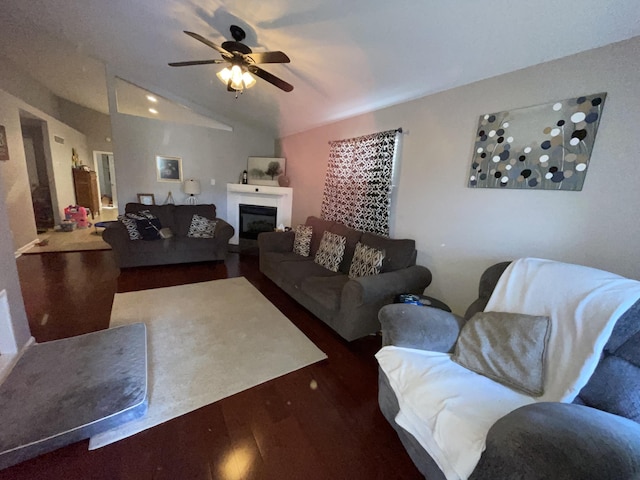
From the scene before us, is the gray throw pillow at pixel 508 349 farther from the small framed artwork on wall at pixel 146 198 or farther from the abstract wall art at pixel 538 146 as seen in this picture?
the small framed artwork on wall at pixel 146 198

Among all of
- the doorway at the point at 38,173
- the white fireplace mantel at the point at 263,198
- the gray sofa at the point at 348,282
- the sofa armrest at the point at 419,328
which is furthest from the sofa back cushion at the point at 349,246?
the doorway at the point at 38,173

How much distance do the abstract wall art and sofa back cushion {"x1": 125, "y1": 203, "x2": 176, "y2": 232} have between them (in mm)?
4354

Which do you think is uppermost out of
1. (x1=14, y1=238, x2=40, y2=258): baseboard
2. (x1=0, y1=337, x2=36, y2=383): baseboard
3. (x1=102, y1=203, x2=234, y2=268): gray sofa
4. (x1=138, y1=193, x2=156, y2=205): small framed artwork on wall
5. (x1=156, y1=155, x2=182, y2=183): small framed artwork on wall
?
(x1=156, y1=155, x2=182, y2=183): small framed artwork on wall

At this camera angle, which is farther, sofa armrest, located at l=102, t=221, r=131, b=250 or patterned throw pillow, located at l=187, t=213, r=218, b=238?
patterned throw pillow, located at l=187, t=213, r=218, b=238

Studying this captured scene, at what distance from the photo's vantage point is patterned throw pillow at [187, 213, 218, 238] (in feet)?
13.9

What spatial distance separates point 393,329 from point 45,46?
242 inches

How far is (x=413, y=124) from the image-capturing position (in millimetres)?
2602

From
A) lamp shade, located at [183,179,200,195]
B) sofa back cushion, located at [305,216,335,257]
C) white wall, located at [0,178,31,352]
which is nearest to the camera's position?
white wall, located at [0,178,31,352]

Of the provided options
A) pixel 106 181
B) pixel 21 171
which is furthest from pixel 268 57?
pixel 106 181

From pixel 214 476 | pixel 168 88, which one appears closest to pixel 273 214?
pixel 168 88

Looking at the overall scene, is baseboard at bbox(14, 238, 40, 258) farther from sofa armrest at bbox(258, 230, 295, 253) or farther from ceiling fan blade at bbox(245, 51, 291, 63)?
ceiling fan blade at bbox(245, 51, 291, 63)

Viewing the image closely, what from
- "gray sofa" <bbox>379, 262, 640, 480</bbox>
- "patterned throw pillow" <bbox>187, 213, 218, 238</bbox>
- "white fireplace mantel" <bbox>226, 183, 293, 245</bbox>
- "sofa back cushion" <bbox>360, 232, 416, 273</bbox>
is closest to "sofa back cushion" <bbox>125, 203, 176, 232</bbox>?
"patterned throw pillow" <bbox>187, 213, 218, 238</bbox>

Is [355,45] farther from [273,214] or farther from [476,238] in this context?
[273,214]

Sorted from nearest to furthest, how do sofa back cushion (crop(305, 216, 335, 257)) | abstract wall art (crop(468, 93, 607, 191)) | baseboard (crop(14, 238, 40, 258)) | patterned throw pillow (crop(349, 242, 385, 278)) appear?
abstract wall art (crop(468, 93, 607, 191)), patterned throw pillow (crop(349, 242, 385, 278)), sofa back cushion (crop(305, 216, 335, 257)), baseboard (crop(14, 238, 40, 258))
